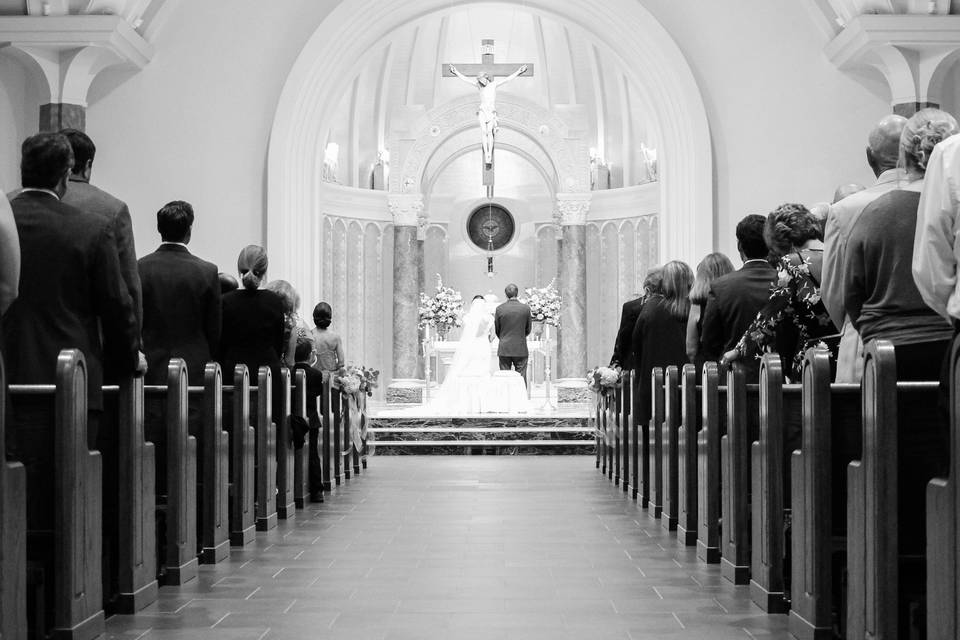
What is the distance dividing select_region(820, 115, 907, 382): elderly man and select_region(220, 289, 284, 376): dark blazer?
3551 millimetres

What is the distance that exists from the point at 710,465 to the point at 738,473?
583 mm

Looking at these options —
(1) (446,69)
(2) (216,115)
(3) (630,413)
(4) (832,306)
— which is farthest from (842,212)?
(1) (446,69)

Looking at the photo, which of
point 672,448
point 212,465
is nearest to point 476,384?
point 672,448

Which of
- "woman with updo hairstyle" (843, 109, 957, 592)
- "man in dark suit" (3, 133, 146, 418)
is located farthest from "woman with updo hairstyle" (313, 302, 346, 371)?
"woman with updo hairstyle" (843, 109, 957, 592)

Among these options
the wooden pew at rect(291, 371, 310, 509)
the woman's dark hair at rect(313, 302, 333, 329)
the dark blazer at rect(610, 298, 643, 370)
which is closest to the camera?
the wooden pew at rect(291, 371, 310, 509)

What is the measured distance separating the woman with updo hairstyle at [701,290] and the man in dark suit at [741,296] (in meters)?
0.41

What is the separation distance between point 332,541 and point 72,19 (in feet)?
23.1

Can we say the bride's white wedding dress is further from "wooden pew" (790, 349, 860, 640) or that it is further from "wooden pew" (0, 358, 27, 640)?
"wooden pew" (0, 358, 27, 640)

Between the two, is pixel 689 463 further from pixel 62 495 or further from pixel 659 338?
pixel 62 495

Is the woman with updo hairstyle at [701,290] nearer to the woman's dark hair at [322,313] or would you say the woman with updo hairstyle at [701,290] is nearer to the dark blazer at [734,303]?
the dark blazer at [734,303]

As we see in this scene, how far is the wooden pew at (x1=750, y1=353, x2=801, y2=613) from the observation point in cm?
449

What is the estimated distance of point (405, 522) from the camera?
723 centimetres

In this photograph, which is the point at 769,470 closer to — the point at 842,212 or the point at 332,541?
the point at 842,212

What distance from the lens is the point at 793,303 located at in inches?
211
